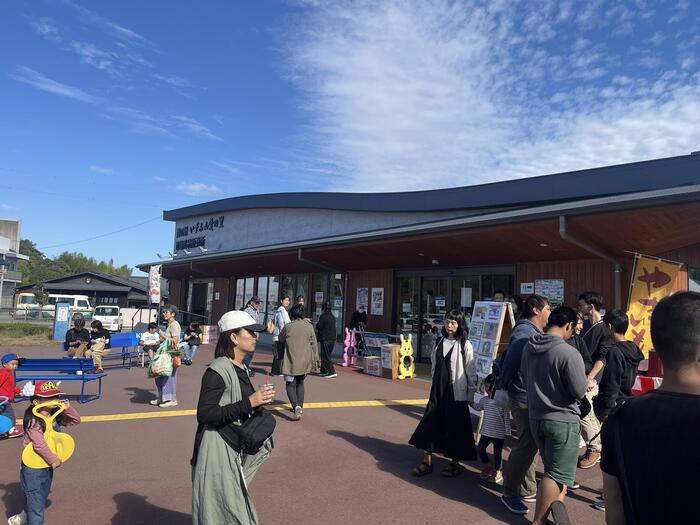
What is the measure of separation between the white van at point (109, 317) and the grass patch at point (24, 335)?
399cm

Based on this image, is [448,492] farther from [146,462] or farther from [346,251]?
[346,251]

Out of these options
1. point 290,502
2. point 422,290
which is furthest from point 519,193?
point 290,502

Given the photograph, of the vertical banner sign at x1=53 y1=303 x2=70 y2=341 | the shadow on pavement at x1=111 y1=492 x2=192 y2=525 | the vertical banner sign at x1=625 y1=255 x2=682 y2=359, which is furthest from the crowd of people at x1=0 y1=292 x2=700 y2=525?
the vertical banner sign at x1=53 y1=303 x2=70 y2=341

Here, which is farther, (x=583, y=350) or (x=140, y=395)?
(x=140, y=395)

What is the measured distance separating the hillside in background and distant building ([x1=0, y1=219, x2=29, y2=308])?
39.2ft

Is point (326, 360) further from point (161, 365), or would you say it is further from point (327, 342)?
point (161, 365)

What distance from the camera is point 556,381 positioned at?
12.8ft

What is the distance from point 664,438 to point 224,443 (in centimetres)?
225

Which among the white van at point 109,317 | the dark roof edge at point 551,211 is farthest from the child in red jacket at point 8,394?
the white van at point 109,317

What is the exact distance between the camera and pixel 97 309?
26922 millimetres

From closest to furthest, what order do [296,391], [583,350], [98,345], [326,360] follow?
[583,350], [296,391], [326,360], [98,345]

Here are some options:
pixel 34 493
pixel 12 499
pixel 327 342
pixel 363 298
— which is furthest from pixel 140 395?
pixel 363 298

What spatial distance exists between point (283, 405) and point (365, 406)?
144cm

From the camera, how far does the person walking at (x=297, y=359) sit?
7.86m
